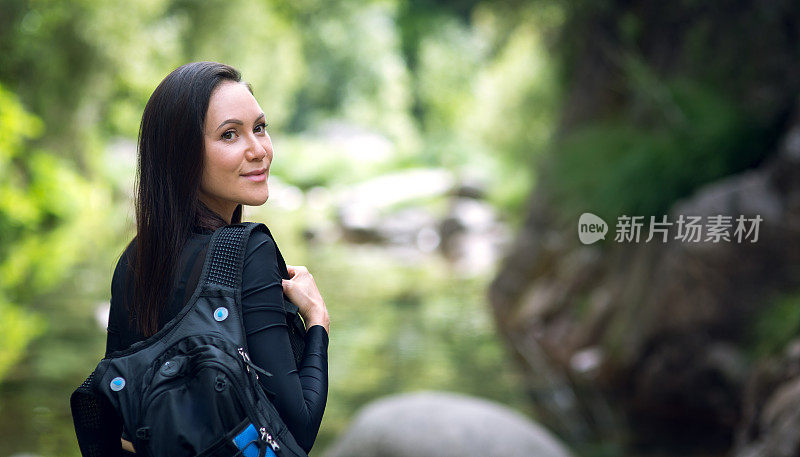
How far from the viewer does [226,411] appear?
3.01ft

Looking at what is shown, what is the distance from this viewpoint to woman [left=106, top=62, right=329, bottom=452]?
99 centimetres

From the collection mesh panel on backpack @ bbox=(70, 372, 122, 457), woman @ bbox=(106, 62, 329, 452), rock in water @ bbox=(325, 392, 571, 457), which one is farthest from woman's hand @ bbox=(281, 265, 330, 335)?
rock in water @ bbox=(325, 392, 571, 457)

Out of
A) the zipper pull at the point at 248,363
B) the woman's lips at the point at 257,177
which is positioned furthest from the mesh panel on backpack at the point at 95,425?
the woman's lips at the point at 257,177

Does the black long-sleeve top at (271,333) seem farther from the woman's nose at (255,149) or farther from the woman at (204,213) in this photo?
the woman's nose at (255,149)

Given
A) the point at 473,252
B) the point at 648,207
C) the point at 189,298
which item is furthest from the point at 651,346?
the point at 473,252

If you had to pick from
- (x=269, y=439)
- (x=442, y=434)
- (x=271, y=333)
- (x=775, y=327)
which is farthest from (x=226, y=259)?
(x=775, y=327)

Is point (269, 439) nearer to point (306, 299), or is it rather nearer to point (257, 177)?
point (306, 299)

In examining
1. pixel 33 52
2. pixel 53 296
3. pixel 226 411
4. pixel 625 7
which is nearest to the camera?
pixel 226 411

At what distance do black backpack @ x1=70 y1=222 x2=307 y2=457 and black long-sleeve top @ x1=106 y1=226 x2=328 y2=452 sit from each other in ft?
0.05

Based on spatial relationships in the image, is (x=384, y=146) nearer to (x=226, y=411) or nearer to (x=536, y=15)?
(x=536, y=15)

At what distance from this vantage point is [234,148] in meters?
1.04

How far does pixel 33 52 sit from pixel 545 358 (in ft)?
25.1

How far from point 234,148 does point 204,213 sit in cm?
9

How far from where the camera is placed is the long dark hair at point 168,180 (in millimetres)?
1024
